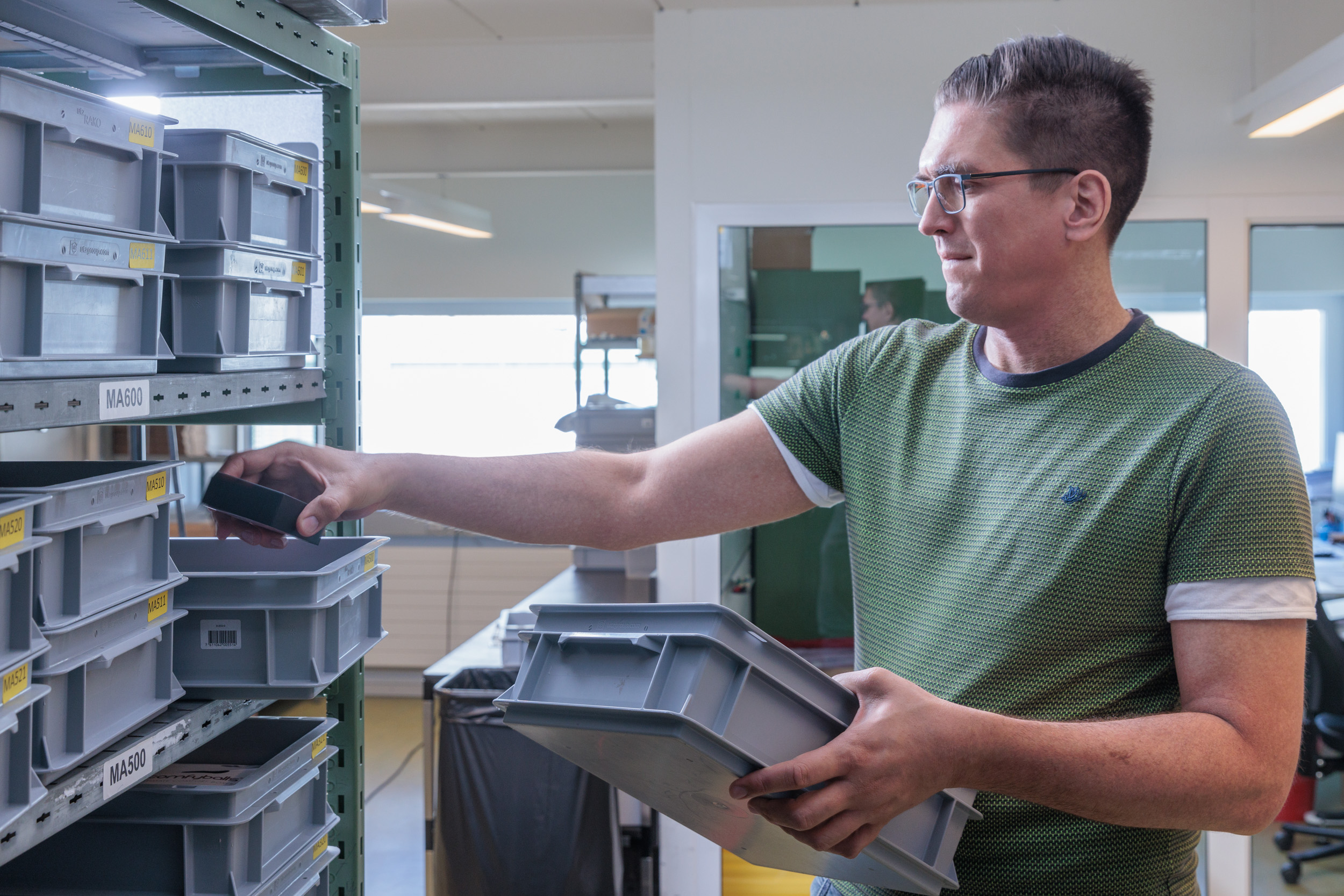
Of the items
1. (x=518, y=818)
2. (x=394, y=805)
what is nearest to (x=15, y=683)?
(x=518, y=818)

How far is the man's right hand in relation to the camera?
114 centimetres

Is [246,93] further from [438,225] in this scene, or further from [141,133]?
[438,225]

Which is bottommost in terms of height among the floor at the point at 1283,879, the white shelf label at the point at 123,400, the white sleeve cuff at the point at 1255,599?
the floor at the point at 1283,879

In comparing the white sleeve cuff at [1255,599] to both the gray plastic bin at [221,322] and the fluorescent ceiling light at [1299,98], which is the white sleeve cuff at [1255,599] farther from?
the fluorescent ceiling light at [1299,98]

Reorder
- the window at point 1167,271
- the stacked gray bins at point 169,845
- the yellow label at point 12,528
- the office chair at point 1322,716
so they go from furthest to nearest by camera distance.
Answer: the office chair at point 1322,716, the window at point 1167,271, the stacked gray bins at point 169,845, the yellow label at point 12,528

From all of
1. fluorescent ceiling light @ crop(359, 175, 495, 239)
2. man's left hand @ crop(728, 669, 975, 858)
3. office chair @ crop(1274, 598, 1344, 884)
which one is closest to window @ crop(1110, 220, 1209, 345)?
office chair @ crop(1274, 598, 1344, 884)

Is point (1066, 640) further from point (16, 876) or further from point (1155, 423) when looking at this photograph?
point (16, 876)

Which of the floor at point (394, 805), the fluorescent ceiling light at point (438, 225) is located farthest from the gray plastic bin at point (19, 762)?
the fluorescent ceiling light at point (438, 225)

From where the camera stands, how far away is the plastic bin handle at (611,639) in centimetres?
88

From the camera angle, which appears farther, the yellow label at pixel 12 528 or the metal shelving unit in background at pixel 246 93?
the metal shelving unit in background at pixel 246 93

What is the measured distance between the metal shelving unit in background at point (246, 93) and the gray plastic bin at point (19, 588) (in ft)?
0.38

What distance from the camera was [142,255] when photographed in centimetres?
103

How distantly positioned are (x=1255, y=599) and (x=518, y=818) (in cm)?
238

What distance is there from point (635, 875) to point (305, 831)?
2120 millimetres
